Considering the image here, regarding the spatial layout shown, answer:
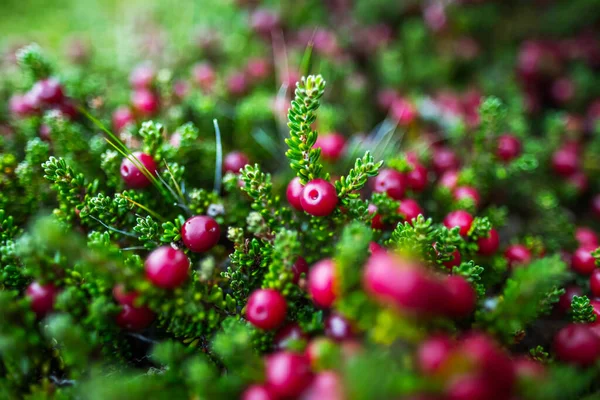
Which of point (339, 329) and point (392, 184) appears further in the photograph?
point (392, 184)

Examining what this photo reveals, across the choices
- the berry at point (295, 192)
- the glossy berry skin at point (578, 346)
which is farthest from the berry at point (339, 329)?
the glossy berry skin at point (578, 346)

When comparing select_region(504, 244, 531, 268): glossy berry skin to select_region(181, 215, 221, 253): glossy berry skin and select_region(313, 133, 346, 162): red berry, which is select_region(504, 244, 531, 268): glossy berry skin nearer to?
select_region(313, 133, 346, 162): red berry

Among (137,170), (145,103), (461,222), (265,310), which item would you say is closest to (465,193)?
(461,222)

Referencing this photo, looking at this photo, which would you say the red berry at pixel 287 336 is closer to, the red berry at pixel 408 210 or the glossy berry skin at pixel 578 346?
the red berry at pixel 408 210

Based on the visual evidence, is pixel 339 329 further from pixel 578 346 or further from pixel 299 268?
pixel 578 346

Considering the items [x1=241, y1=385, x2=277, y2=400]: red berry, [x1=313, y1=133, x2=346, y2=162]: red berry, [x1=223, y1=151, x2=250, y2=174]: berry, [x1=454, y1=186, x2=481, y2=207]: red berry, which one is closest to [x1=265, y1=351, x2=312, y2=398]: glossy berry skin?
[x1=241, y1=385, x2=277, y2=400]: red berry

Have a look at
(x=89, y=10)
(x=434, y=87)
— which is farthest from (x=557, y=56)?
(x=89, y=10)

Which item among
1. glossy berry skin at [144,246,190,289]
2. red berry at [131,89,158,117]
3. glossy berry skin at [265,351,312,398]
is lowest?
glossy berry skin at [265,351,312,398]
